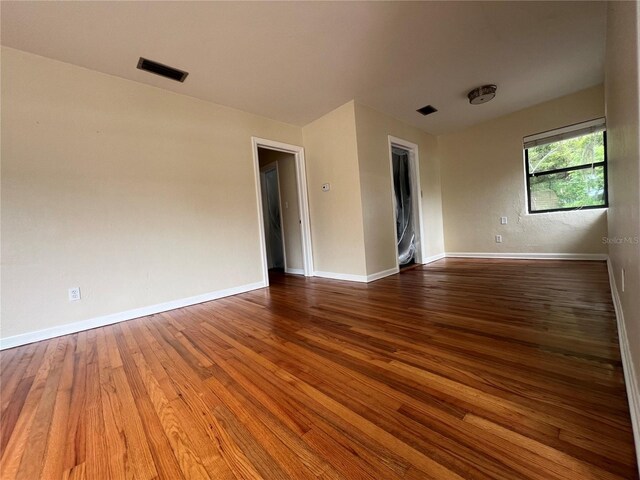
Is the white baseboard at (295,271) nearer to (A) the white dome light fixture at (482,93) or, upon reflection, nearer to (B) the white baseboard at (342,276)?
(B) the white baseboard at (342,276)

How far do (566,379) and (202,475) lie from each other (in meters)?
1.52

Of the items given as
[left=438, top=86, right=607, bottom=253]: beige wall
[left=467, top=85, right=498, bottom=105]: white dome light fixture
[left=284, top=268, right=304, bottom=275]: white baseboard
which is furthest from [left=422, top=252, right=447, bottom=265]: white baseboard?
[left=467, top=85, right=498, bottom=105]: white dome light fixture

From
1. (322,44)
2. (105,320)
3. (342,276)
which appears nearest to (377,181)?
(342,276)

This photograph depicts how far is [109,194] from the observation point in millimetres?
2477

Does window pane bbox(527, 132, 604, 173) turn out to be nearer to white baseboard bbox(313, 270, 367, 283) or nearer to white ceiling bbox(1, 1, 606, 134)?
white ceiling bbox(1, 1, 606, 134)

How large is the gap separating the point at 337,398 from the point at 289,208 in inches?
143

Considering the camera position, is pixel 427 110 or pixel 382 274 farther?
pixel 427 110

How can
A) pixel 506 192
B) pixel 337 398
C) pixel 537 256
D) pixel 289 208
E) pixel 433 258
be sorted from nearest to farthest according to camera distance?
pixel 337 398
pixel 537 256
pixel 506 192
pixel 289 208
pixel 433 258

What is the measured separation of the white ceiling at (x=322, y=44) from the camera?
189 centimetres

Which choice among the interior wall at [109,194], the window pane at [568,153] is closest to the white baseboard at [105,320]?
the interior wall at [109,194]

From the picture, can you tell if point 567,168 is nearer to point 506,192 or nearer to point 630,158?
point 506,192

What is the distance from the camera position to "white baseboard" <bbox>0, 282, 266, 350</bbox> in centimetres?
210

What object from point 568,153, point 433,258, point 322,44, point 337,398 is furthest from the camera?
point 433,258

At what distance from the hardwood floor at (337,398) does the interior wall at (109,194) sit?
52 centimetres
